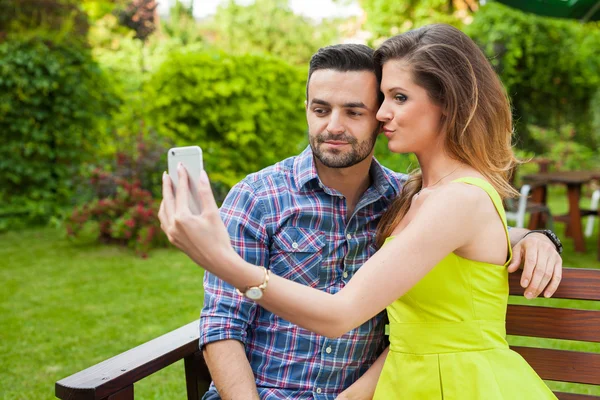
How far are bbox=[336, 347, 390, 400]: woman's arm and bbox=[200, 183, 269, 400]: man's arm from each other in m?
0.27

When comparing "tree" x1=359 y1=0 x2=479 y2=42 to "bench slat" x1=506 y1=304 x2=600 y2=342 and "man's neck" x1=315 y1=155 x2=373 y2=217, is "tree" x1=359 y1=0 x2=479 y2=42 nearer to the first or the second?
"man's neck" x1=315 y1=155 x2=373 y2=217

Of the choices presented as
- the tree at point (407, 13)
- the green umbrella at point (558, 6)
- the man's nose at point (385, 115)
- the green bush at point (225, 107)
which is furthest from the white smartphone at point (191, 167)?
the tree at point (407, 13)

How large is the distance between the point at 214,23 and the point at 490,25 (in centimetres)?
1217

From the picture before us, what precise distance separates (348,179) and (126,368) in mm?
896

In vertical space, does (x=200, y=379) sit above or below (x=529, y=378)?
below

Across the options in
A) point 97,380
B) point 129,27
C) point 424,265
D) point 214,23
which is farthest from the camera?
point 214,23

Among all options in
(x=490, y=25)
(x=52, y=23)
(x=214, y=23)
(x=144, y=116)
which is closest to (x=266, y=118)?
(x=144, y=116)

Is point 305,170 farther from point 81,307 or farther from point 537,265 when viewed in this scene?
point 81,307

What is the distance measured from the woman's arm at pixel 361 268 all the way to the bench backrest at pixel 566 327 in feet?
1.65

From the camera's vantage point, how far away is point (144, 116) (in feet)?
28.1

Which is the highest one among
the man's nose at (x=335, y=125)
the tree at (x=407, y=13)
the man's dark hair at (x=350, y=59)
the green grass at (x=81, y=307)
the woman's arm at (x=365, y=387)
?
the tree at (x=407, y=13)

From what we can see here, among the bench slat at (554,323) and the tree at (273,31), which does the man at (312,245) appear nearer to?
the bench slat at (554,323)

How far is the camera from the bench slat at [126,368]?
1661mm

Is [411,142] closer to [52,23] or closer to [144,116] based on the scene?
[144,116]
